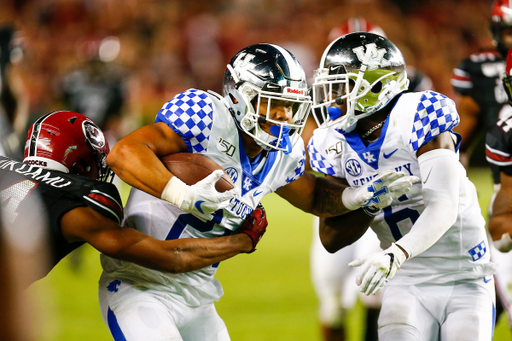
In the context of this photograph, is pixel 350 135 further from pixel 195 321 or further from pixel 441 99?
pixel 195 321

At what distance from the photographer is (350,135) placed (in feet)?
9.73

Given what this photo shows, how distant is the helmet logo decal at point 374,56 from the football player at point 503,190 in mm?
1009

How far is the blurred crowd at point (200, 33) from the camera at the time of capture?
13992 mm

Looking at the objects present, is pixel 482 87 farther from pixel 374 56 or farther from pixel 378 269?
pixel 378 269

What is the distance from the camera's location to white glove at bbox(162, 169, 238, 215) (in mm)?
2414

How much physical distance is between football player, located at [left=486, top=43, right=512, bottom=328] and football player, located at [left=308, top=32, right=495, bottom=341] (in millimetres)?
591

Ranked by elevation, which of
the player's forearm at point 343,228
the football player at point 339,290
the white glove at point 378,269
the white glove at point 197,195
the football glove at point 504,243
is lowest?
the football player at point 339,290

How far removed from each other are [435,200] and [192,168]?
1.02 meters

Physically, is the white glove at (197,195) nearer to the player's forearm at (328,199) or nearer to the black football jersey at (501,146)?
the player's forearm at (328,199)

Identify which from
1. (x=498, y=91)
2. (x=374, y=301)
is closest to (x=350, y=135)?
(x=374, y=301)

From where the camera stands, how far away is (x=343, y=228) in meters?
3.09

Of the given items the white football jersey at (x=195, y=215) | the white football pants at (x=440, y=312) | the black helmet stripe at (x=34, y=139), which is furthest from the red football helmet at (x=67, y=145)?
the white football pants at (x=440, y=312)

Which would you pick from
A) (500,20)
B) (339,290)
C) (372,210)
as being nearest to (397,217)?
(372,210)

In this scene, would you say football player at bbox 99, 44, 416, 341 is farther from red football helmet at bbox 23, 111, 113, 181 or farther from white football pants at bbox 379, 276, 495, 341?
white football pants at bbox 379, 276, 495, 341
